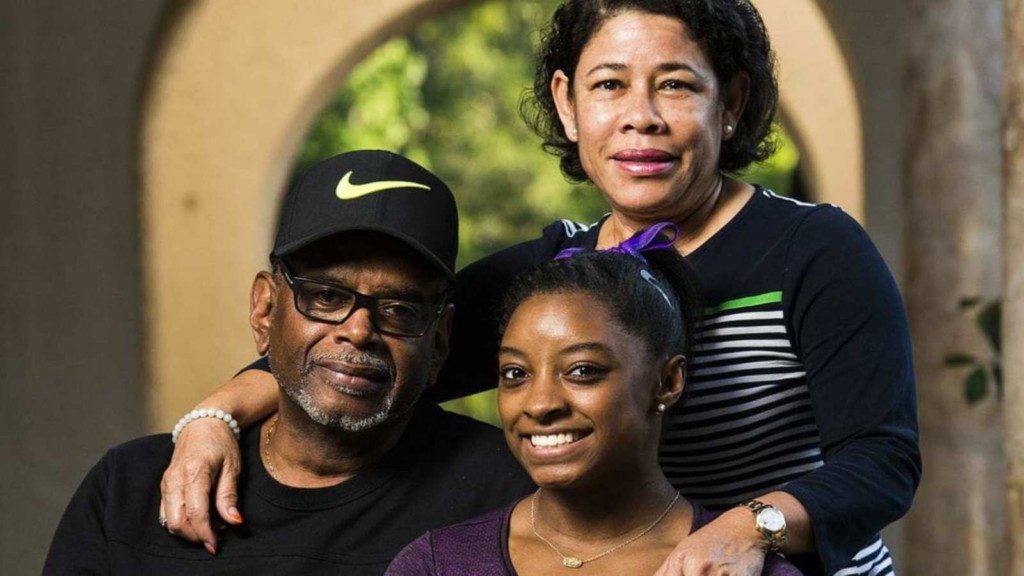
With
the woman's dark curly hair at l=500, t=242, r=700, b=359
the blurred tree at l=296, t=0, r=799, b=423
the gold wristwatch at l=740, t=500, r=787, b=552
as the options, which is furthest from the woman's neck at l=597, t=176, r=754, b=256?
the blurred tree at l=296, t=0, r=799, b=423

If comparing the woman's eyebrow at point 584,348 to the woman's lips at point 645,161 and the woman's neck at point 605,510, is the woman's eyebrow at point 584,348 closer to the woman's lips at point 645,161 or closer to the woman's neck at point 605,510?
the woman's neck at point 605,510

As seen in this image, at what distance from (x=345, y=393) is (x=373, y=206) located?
1.04 ft

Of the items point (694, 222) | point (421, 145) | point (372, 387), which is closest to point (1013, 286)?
point (694, 222)

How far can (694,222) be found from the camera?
124 inches

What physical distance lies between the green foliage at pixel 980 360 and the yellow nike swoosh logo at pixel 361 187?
8.69 feet

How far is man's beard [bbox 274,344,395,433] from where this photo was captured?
298 centimetres

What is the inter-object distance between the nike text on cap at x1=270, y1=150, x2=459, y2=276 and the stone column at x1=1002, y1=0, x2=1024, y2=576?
5.46 feet

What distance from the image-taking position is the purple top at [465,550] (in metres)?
2.71

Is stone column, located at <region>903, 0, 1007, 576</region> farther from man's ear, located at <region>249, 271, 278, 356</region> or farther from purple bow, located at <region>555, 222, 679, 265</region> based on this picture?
man's ear, located at <region>249, 271, 278, 356</region>

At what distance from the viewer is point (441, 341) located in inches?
123

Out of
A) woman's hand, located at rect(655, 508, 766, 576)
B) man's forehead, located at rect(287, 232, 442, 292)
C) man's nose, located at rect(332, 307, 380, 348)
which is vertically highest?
man's forehead, located at rect(287, 232, 442, 292)

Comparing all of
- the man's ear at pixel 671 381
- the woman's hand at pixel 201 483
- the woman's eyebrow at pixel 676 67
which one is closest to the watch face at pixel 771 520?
the man's ear at pixel 671 381

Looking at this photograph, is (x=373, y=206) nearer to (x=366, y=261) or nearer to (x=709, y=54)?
(x=366, y=261)

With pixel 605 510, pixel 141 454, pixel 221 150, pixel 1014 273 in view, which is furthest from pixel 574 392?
pixel 221 150
